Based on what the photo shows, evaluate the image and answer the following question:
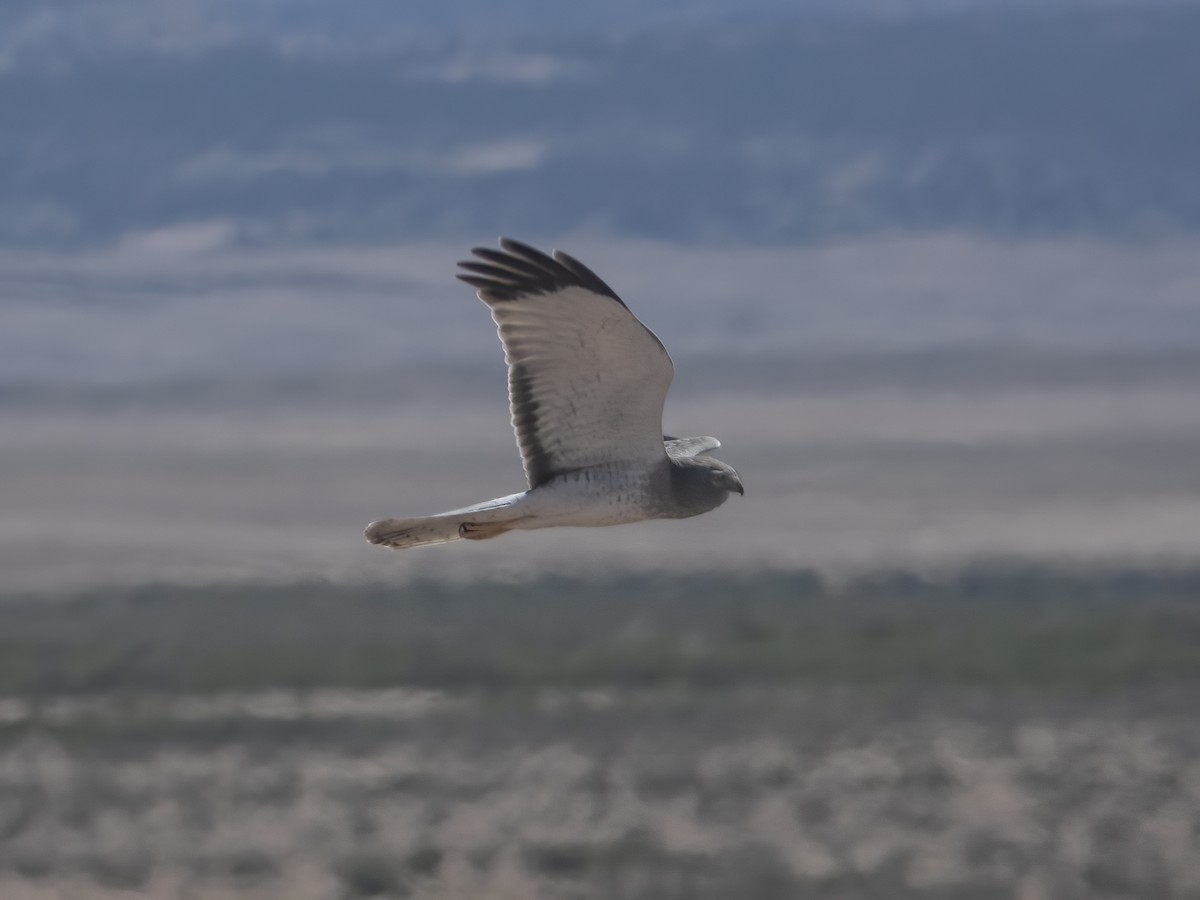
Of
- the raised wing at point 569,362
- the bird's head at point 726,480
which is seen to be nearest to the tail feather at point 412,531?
the raised wing at point 569,362

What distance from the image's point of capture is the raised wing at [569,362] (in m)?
7.45

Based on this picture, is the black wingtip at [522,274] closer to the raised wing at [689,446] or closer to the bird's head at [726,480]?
the bird's head at [726,480]

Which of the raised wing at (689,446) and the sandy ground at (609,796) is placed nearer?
the raised wing at (689,446)

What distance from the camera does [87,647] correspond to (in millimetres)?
15812

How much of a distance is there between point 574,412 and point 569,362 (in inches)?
11.7

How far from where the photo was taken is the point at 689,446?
9.08m

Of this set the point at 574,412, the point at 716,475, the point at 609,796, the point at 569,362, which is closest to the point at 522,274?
the point at 569,362

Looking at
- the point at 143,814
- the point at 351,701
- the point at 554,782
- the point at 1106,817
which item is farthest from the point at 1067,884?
the point at 143,814

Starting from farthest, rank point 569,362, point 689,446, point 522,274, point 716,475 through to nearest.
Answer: point 689,446, point 716,475, point 569,362, point 522,274

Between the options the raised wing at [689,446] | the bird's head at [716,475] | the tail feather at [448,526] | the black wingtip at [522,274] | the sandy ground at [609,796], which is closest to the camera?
the black wingtip at [522,274]

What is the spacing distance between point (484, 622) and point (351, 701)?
132cm

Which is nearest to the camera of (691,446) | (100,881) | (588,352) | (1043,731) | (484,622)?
(588,352)

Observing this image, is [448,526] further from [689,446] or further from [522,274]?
[689,446]

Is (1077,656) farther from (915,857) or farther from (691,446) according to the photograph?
(691,446)
